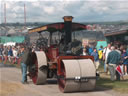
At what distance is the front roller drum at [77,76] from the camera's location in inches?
319

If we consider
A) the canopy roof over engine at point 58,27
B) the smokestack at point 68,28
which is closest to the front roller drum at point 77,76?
the smokestack at point 68,28

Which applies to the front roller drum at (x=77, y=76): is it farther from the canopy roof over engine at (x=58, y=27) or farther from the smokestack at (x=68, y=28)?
the canopy roof over engine at (x=58, y=27)

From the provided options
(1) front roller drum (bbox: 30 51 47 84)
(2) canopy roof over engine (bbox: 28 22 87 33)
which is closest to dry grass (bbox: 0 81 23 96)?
(1) front roller drum (bbox: 30 51 47 84)

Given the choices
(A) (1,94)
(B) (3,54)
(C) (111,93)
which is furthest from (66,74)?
(B) (3,54)

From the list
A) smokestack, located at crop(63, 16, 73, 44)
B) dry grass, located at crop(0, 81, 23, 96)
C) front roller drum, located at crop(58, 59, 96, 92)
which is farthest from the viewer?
smokestack, located at crop(63, 16, 73, 44)

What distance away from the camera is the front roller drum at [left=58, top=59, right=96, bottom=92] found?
810 cm

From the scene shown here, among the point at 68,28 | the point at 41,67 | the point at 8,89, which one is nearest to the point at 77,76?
the point at 41,67

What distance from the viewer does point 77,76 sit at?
321 inches

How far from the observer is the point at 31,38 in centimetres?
1186

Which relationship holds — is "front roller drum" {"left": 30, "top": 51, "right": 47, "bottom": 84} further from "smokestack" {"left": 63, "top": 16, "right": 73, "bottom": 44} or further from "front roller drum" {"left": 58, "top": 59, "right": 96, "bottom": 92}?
"front roller drum" {"left": 58, "top": 59, "right": 96, "bottom": 92}

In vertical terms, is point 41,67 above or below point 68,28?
below

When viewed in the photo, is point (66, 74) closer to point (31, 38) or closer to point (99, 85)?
point (99, 85)

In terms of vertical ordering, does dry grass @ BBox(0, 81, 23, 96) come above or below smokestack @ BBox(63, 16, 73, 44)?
below

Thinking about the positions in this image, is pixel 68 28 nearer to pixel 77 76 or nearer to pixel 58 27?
pixel 58 27
